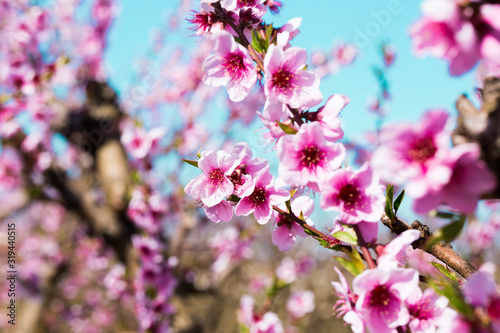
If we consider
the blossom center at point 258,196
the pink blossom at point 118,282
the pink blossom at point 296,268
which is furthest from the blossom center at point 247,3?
the pink blossom at point 296,268

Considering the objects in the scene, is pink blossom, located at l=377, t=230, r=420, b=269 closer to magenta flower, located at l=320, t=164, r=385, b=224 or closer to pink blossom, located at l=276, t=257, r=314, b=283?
magenta flower, located at l=320, t=164, r=385, b=224

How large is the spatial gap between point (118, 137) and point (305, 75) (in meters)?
4.16

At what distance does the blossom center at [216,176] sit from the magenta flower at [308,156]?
0.90 ft

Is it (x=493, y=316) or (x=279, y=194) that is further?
(x=279, y=194)

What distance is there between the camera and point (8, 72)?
3596mm

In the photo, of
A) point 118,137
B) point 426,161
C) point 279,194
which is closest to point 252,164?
point 279,194

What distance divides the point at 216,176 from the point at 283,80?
1.30 feet

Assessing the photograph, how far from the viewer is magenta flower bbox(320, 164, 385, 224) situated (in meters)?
0.90

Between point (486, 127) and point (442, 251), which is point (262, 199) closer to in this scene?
point (442, 251)

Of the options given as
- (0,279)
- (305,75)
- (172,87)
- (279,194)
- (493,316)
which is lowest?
(0,279)

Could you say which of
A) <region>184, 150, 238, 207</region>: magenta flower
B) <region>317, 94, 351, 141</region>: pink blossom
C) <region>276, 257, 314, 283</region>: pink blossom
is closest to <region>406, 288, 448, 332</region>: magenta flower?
<region>317, 94, 351, 141</region>: pink blossom

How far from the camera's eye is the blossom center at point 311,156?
98 centimetres

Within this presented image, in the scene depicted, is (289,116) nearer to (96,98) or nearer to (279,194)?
(279,194)

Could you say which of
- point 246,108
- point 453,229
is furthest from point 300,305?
point 453,229
